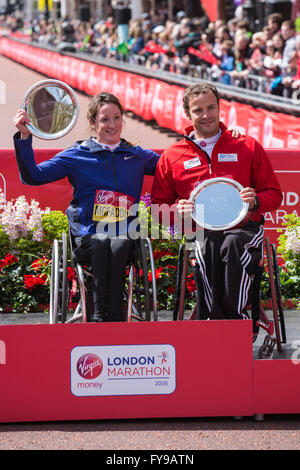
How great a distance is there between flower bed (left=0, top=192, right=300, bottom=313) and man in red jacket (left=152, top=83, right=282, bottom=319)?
1354 mm

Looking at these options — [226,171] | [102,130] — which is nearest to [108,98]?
[102,130]

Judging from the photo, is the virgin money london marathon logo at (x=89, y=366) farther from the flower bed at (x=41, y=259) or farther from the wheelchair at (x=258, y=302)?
the flower bed at (x=41, y=259)

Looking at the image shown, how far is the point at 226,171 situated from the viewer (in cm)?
538

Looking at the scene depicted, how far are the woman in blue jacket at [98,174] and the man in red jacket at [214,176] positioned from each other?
7.5 inches

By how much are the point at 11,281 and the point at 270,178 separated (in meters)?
2.44

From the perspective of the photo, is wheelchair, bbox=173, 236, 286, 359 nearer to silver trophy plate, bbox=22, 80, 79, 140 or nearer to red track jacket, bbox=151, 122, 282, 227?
red track jacket, bbox=151, 122, 282, 227

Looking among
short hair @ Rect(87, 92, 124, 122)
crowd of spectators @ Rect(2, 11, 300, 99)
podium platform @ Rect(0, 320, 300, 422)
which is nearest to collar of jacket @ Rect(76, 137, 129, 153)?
short hair @ Rect(87, 92, 124, 122)

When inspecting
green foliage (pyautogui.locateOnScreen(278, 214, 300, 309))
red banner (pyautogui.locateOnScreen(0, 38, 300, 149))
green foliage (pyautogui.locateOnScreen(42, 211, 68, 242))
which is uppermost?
green foliage (pyautogui.locateOnScreen(42, 211, 68, 242))

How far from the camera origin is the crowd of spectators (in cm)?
1467

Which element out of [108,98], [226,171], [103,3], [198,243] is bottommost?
[103,3]

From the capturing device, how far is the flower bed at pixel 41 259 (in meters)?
6.81

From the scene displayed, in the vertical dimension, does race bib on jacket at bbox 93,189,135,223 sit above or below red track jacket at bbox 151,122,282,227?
below
